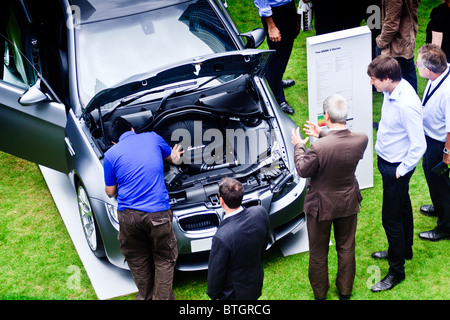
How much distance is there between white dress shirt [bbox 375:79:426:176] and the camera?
467 centimetres

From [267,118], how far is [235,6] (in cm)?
540

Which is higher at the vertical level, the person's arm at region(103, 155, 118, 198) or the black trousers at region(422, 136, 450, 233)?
the person's arm at region(103, 155, 118, 198)

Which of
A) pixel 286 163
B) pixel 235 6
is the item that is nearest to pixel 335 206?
pixel 286 163

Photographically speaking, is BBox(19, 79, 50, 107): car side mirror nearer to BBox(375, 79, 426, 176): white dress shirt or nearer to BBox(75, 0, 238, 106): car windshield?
BBox(75, 0, 238, 106): car windshield

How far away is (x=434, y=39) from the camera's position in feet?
22.7

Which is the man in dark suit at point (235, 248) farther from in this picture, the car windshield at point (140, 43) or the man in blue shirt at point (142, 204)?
the car windshield at point (140, 43)

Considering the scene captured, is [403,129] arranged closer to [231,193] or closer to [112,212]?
[231,193]

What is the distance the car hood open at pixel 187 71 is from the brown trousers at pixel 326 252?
1507 millimetres

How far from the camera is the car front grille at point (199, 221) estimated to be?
16.6ft

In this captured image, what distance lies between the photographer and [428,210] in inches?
237

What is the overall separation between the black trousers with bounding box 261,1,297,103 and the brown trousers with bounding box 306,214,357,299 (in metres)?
3.29

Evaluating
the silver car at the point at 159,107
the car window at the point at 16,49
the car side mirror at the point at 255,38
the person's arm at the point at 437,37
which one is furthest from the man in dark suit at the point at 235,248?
the person's arm at the point at 437,37

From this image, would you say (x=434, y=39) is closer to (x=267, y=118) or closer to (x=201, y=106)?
(x=267, y=118)

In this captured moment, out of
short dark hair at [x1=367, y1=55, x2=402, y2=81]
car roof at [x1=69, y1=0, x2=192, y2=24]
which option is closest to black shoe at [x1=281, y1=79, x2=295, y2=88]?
car roof at [x1=69, y1=0, x2=192, y2=24]
